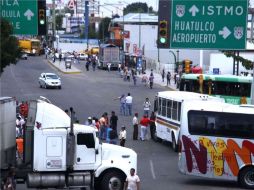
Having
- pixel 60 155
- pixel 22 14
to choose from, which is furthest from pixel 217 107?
pixel 22 14

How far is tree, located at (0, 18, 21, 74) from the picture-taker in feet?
121

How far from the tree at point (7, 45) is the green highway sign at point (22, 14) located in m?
3.40

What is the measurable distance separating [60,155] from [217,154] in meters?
5.30

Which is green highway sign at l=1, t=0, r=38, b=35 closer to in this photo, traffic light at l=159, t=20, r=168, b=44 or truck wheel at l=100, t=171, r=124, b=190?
traffic light at l=159, t=20, r=168, b=44

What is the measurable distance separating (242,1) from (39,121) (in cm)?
1314

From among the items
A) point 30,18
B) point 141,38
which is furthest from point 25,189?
point 141,38

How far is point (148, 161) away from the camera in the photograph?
92.1ft

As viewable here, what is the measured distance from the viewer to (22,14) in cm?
3206

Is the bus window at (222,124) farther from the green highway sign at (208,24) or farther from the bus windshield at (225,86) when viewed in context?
the bus windshield at (225,86)

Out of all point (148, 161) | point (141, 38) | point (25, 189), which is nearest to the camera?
point (25, 189)

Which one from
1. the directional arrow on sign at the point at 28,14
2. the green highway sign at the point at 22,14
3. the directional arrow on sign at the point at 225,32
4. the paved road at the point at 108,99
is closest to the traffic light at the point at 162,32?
the directional arrow on sign at the point at 225,32

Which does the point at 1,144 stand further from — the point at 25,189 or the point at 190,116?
the point at 190,116

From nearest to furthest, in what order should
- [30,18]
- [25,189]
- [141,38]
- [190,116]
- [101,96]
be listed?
[25,189] < [190,116] < [30,18] < [101,96] < [141,38]

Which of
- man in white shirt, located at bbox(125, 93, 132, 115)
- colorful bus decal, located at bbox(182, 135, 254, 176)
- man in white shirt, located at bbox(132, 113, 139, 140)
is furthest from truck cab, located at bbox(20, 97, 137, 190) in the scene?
man in white shirt, located at bbox(125, 93, 132, 115)
